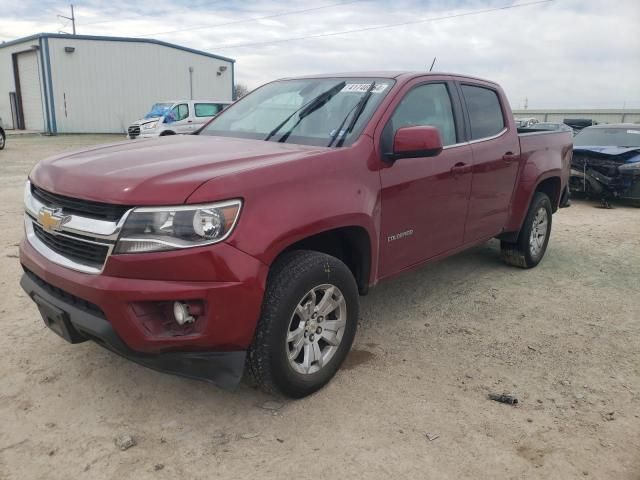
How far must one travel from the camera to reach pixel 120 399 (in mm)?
2934

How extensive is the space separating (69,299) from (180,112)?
17503 mm

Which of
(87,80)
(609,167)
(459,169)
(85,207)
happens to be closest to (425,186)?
(459,169)

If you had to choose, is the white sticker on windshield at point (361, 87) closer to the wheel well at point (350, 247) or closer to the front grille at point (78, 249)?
the wheel well at point (350, 247)

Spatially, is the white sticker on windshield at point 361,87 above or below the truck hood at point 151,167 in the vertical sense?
above

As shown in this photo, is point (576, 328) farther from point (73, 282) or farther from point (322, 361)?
point (73, 282)

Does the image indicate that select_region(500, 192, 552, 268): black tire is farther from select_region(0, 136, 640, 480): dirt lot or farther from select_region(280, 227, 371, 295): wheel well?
select_region(280, 227, 371, 295): wheel well

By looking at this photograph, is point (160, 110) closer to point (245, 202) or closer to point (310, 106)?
point (310, 106)

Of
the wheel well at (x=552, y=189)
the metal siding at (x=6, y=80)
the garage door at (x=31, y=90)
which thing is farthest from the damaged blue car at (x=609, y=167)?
the metal siding at (x=6, y=80)

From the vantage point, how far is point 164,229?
93.0 inches

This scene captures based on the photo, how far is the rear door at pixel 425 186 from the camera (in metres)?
3.38

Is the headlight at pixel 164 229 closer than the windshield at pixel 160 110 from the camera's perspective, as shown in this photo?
Yes

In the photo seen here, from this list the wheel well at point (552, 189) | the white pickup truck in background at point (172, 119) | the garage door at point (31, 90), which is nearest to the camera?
the wheel well at point (552, 189)

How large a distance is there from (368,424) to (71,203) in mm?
1870

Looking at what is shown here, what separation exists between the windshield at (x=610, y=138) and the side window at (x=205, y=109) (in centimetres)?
1305
